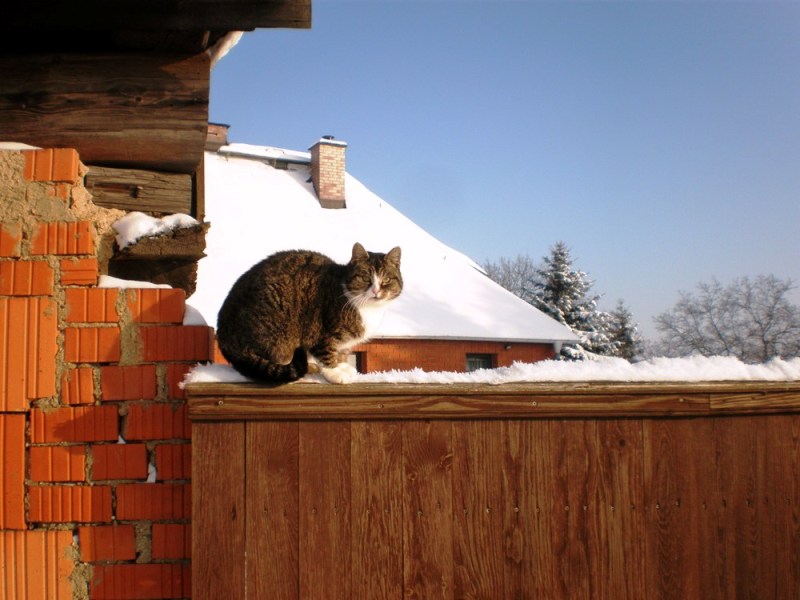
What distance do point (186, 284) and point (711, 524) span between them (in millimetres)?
2293

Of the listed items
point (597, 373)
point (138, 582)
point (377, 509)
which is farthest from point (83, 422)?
point (597, 373)

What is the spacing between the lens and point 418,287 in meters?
15.1

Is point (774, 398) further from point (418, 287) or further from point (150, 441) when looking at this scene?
point (418, 287)

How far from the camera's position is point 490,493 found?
2.09 m

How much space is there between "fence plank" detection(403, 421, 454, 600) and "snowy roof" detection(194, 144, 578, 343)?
10.9 metres

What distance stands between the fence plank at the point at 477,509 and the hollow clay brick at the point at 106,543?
118 cm

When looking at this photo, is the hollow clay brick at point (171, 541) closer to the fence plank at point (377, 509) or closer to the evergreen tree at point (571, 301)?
the fence plank at point (377, 509)

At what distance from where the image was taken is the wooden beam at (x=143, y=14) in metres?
2.46

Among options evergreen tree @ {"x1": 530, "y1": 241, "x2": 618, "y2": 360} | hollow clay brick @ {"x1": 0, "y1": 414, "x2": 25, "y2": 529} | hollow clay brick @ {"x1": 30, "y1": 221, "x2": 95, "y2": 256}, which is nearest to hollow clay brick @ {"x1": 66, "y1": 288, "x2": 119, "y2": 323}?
hollow clay brick @ {"x1": 30, "y1": 221, "x2": 95, "y2": 256}

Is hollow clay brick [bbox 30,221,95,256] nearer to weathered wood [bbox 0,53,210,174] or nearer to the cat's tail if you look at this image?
weathered wood [bbox 0,53,210,174]

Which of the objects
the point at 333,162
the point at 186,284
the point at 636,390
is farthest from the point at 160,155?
the point at 333,162

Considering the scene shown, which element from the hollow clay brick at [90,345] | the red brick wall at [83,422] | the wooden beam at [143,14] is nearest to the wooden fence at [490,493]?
the red brick wall at [83,422]

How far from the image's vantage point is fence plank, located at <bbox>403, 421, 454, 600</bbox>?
6.72 ft

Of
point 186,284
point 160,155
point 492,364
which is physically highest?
point 160,155
